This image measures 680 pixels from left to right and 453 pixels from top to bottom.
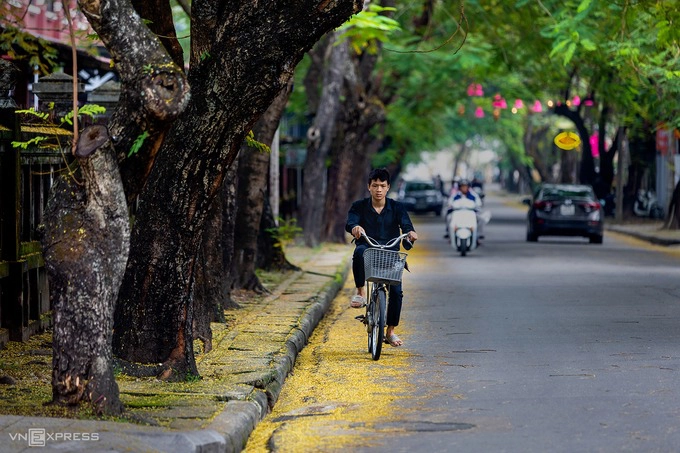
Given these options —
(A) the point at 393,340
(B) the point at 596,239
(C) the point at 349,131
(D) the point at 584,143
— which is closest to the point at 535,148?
(D) the point at 584,143

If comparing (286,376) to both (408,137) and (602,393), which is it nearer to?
(602,393)

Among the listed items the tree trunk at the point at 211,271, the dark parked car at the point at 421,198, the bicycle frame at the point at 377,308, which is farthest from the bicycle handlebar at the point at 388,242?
the dark parked car at the point at 421,198

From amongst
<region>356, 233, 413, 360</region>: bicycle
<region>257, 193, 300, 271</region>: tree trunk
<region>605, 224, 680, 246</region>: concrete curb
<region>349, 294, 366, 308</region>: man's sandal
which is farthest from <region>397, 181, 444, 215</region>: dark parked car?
<region>356, 233, 413, 360</region>: bicycle

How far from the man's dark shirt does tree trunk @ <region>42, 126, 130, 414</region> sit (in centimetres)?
448

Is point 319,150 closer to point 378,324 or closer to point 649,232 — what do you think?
point 649,232

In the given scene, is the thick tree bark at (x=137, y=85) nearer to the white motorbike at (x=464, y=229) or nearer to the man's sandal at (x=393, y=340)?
the man's sandal at (x=393, y=340)

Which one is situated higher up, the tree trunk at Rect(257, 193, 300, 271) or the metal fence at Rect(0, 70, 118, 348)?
the metal fence at Rect(0, 70, 118, 348)

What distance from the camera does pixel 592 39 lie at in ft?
82.0

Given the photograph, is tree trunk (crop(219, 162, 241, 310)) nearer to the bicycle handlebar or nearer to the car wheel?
the bicycle handlebar

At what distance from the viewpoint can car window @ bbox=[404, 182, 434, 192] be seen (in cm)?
5931

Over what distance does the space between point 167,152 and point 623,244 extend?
24.6 m

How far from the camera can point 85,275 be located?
8078 millimetres

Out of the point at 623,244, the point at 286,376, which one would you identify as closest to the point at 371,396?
the point at 286,376

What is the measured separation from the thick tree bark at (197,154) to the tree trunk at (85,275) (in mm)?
1416
